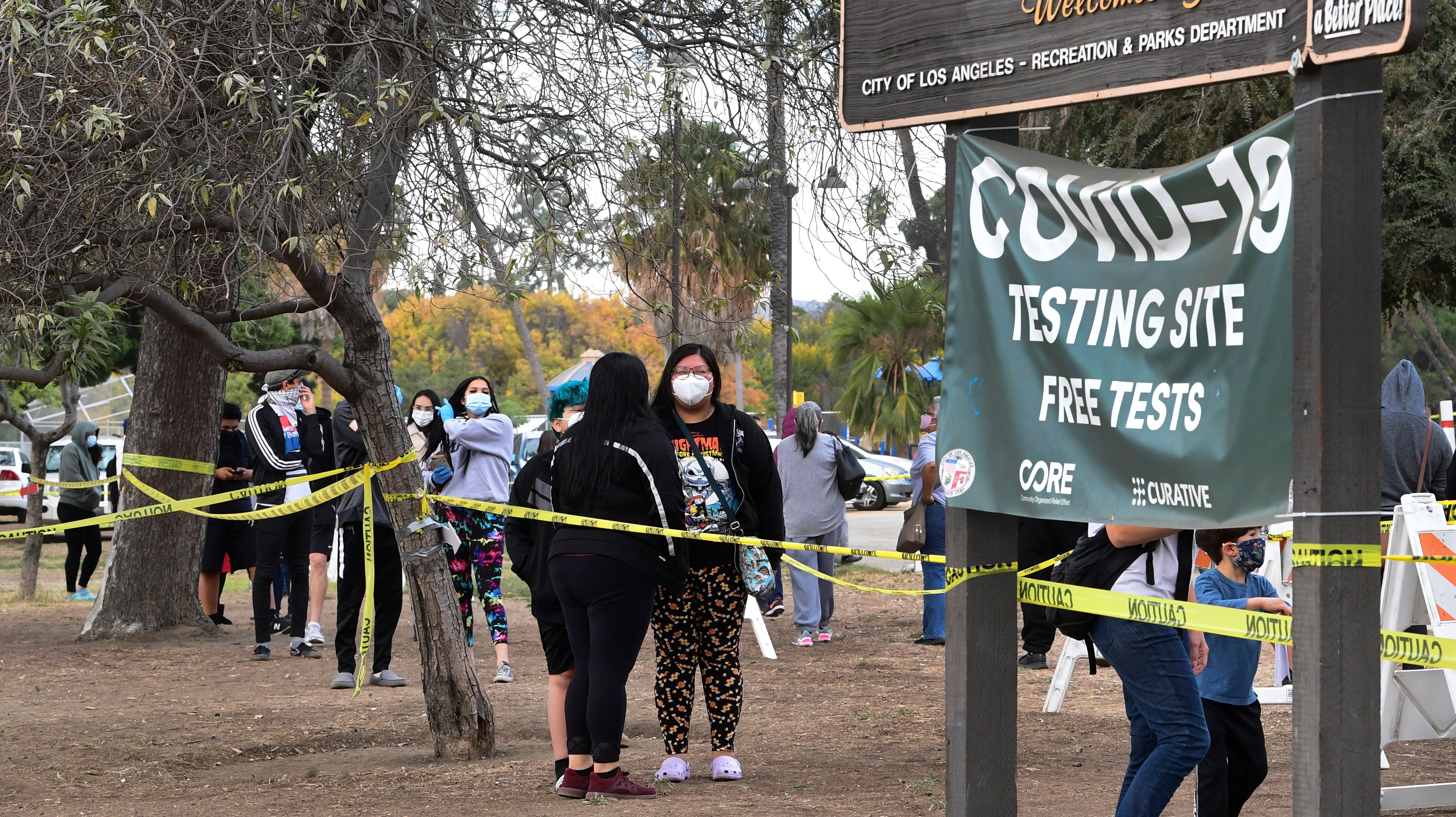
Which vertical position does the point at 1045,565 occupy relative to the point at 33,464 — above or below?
below

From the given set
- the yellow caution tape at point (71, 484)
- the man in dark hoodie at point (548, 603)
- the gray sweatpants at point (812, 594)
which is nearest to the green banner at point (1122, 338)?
the man in dark hoodie at point (548, 603)

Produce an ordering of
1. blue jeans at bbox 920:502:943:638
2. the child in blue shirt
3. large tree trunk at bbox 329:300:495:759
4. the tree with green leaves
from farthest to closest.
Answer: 1. blue jeans at bbox 920:502:943:638
2. large tree trunk at bbox 329:300:495:759
3. the tree with green leaves
4. the child in blue shirt

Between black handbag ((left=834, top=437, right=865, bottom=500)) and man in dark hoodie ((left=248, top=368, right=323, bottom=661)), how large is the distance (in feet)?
12.8

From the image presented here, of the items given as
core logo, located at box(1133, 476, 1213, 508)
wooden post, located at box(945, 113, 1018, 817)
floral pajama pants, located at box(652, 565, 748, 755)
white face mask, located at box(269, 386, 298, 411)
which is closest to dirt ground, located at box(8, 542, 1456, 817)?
floral pajama pants, located at box(652, 565, 748, 755)

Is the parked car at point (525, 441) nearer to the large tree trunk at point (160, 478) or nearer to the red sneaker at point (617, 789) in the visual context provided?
the large tree trunk at point (160, 478)

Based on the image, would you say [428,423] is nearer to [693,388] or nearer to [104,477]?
[693,388]

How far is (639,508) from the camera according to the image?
5570 millimetres

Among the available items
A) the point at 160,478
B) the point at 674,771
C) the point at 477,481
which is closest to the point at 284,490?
the point at 160,478

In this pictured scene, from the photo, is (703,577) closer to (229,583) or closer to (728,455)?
(728,455)

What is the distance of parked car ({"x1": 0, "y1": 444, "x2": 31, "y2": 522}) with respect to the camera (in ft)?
79.2

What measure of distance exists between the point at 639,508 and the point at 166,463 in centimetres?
654

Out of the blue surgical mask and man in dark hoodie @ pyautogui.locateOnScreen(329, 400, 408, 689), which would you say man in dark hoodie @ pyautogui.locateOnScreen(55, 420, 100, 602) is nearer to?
man in dark hoodie @ pyautogui.locateOnScreen(329, 400, 408, 689)

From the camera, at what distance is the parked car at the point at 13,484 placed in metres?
24.1

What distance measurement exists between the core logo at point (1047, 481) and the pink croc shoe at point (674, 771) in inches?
106
